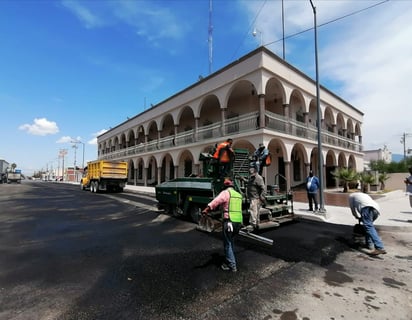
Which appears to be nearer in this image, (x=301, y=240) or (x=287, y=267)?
(x=287, y=267)

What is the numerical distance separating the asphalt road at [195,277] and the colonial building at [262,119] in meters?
6.46

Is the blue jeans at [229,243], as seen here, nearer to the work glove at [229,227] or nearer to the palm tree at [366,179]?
the work glove at [229,227]

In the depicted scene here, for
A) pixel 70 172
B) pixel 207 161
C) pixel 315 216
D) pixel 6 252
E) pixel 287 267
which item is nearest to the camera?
pixel 287 267

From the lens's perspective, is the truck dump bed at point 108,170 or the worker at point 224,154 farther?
the truck dump bed at point 108,170

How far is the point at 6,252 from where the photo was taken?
5406 millimetres

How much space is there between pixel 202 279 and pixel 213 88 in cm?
1594

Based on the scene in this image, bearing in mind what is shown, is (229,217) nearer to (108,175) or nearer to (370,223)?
(370,223)

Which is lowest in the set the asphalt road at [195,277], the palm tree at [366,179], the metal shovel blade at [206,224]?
the asphalt road at [195,277]

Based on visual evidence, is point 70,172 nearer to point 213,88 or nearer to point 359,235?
point 213,88

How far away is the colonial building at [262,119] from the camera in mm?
15219

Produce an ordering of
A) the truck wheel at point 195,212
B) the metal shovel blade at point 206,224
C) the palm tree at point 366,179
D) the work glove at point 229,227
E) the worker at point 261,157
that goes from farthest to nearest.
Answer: the palm tree at point 366,179 → the truck wheel at point 195,212 → the worker at point 261,157 → the metal shovel blade at point 206,224 → the work glove at point 229,227

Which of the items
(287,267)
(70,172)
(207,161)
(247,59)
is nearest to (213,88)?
(247,59)

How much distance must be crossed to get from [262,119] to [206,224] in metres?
9.01

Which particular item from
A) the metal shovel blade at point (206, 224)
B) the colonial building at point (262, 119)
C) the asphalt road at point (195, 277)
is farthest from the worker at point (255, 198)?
the colonial building at point (262, 119)
